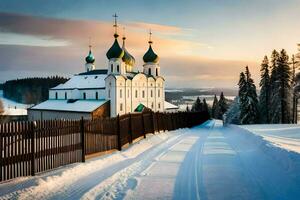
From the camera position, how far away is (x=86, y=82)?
7200cm

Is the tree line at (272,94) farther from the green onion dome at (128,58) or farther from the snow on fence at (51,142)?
the snow on fence at (51,142)

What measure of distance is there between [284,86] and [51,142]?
142ft

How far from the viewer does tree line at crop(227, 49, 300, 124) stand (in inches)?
1844

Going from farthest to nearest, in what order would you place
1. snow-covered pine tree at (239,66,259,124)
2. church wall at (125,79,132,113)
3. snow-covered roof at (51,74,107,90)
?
Answer: 1. snow-covered roof at (51,74,107,90)
2. church wall at (125,79,132,113)
3. snow-covered pine tree at (239,66,259,124)

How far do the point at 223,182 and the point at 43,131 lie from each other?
19.9 ft

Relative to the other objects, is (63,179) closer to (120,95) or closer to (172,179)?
(172,179)

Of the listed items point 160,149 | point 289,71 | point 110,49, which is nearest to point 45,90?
point 110,49

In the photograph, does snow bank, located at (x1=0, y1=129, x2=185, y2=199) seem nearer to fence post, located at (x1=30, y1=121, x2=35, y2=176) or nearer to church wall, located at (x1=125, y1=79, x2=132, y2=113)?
fence post, located at (x1=30, y1=121, x2=35, y2=176)

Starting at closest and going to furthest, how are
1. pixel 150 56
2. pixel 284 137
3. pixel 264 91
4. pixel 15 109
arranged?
pixel 284 137 < pixel 264 91 < pixel 150 56 < pixel 15 109

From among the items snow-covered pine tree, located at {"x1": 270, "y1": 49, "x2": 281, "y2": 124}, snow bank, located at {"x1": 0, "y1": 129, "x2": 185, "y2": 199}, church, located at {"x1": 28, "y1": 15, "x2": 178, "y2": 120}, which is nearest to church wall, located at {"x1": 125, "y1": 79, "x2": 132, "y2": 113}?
church, located at {"x1": 28, "y1": 15, "x2": 178, "y2": 120}

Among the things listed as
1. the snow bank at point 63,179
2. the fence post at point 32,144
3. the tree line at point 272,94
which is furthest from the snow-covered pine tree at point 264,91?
the fence post at point 32,144

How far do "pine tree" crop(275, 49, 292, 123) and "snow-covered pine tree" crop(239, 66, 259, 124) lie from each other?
4786 millimetres

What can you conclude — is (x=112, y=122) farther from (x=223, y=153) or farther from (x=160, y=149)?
(x=223, y=153)

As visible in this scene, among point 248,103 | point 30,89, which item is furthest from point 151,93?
point 30,89
